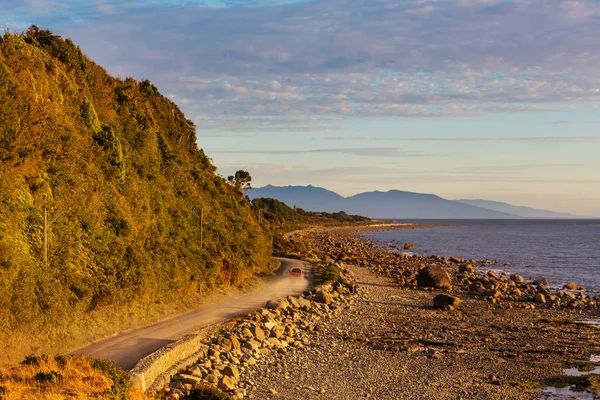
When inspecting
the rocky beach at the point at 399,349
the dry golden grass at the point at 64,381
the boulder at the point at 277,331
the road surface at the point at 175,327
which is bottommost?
the rocky beach at the point at 399,349

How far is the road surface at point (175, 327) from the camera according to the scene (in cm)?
2125

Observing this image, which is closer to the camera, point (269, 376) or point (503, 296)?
point (269, 376)

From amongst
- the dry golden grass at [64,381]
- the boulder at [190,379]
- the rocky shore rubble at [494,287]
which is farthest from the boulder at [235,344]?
the rocky shore rubble at [494,287]

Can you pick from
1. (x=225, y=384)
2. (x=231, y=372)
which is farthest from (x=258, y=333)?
(x=225, y=384)

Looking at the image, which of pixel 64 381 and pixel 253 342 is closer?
pixel 64 381

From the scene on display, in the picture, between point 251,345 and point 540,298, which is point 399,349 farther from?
point 540,298

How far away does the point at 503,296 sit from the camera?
146ft

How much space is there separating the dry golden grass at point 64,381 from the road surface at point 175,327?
9.49 ft

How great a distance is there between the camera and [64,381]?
49.8 feet

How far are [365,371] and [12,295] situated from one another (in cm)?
1380

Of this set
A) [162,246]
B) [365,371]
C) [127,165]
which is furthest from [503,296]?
[127,165]

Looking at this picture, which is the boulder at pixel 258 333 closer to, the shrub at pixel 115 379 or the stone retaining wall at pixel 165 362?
the stone retaining wall at pixel 165 362

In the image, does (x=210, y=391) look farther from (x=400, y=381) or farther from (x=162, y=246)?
(x=162, y=246)

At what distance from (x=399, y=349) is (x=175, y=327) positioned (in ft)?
35.3
